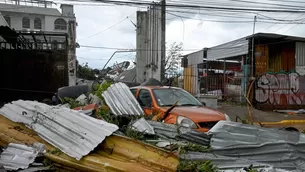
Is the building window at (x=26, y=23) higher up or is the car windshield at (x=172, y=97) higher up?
the building window at (x=26, y=23)

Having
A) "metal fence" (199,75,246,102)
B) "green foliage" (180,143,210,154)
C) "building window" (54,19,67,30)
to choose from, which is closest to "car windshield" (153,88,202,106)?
"green foliage" (180,143,210,154)

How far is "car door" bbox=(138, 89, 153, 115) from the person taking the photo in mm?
7213

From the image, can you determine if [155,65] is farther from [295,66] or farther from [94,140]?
[94,140]

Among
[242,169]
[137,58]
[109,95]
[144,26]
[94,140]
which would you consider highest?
[144,26]

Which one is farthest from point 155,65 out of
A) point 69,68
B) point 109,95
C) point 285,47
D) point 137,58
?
point 109,95

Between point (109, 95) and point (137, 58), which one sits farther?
point (137, 58)

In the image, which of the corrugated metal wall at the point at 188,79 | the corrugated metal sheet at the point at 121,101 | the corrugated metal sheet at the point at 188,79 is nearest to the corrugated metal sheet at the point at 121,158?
the corrugated metal sheet at the point at 121,101

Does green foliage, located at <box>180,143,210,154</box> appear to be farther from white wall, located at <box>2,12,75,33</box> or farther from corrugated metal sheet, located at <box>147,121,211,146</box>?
white wall, located at <box>2,12,75,33</box>

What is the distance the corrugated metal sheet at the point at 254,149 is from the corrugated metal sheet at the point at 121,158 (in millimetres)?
314

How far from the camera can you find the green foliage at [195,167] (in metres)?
3.57

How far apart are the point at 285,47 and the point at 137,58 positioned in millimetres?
8751

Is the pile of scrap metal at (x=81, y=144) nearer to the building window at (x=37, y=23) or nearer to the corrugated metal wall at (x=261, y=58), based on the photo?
the corrugated metal wall at (x=261, y=58)

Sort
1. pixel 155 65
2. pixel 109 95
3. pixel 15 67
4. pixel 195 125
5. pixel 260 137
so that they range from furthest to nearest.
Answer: pixel 155 65
pixel 15 67
pixel 109 95
pixel 195 125
pixel 260 137

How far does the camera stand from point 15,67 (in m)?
16.2
